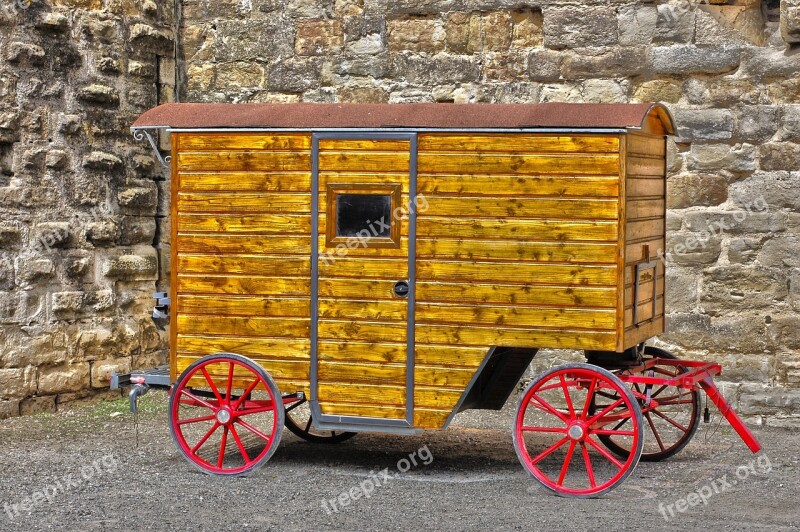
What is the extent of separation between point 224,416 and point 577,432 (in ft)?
6.40

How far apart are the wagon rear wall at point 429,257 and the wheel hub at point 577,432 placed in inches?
16.2

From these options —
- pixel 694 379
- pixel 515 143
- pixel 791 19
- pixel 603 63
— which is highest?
pixel 791 19

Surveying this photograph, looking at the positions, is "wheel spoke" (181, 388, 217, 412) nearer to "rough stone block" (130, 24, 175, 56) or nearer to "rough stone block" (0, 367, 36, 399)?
"rough stone block" (0, 367, 36, 399)

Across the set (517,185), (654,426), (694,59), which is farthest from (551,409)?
(694,59)

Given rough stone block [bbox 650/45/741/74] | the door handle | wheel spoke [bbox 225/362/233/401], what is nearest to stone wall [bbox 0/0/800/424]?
rough stone block [bbox 650/45/741/74]

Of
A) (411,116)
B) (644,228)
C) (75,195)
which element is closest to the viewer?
(411,116)

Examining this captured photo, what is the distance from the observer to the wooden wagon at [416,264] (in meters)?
6.73

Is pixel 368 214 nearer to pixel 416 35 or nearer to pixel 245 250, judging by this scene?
pixel 245 250

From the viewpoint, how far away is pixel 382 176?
23.0 ft

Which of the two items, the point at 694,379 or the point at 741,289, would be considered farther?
the point at 741,289

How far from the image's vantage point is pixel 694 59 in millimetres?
9078

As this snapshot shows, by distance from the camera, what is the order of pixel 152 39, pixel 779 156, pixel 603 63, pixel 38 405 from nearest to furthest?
pixel 779 156
pixel 38 405
pixel 603 63
pixel 152 39

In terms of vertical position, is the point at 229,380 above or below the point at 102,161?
below

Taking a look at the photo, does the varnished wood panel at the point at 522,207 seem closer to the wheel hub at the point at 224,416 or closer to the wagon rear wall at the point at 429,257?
the wagon rear wall at the point at 429,257
